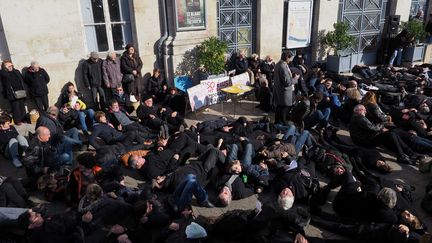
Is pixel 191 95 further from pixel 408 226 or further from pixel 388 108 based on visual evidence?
pixel 408 226

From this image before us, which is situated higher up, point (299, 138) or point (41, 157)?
point (41, 157)

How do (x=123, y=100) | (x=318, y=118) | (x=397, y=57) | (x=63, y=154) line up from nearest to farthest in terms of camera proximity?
(x=63, y=154)
(x=318, y=118)
(x=123, y=100)
(x=397, y=57)

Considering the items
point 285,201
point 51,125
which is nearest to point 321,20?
point 285,201

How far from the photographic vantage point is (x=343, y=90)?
9695 millimetres

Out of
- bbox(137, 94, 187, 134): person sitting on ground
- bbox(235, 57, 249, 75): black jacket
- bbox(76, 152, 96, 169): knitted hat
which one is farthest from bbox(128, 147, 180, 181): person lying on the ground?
bbox(235, 57, 249, 75): black jacket

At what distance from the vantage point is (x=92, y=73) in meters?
9.61

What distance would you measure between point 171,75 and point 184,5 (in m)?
2.10

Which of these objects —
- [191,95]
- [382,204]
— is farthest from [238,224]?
[191,95]

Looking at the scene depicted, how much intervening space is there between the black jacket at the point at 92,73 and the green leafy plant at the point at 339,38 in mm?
8166

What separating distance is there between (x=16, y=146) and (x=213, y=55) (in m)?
5.81

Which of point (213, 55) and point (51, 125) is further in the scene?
point (213, 55)

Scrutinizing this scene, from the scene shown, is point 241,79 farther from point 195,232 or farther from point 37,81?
point 195,232

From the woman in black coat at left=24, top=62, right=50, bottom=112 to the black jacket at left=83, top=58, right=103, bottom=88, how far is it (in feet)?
3.15

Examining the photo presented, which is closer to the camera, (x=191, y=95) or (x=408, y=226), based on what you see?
(x=408, y=226)
